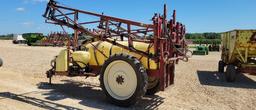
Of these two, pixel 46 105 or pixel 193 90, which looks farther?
pixel 193 90

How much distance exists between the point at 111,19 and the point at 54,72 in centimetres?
273

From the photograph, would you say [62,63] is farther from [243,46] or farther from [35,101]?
[243,46]

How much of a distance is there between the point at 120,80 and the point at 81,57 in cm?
190

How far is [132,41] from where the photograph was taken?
7824 millimetres

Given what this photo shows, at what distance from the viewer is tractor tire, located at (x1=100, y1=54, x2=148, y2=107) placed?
6941 millimetres

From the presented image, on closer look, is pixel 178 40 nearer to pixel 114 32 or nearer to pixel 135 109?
pixel 114 32

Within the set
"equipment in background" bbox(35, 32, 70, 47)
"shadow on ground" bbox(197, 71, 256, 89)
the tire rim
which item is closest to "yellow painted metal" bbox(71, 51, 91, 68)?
the tire rim

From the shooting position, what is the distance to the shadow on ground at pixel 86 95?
7.43m

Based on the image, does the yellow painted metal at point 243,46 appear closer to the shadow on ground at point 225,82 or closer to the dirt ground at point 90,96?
the shadow on ground at point 225,82

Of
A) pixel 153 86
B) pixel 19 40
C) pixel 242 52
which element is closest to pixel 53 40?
pixel 19 40

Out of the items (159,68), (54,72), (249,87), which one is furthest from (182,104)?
(249,87)

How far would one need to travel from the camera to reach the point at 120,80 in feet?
24.4

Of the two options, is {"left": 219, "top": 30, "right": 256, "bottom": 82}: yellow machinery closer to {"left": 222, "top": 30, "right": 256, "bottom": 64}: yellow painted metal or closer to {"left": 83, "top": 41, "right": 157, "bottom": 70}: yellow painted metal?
{"left": 222, "top": 30, "right": 256, "bottom": 64}: yellow painted metal

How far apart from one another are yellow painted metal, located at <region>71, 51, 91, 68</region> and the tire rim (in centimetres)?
154
